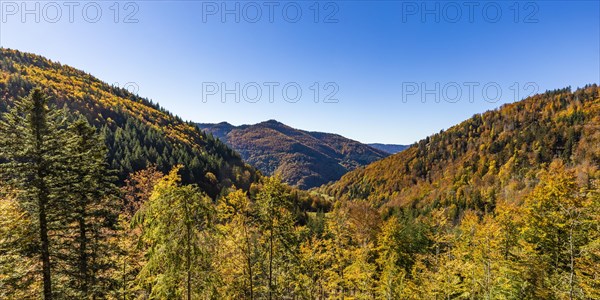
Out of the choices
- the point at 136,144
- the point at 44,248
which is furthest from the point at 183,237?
the point at 136,144

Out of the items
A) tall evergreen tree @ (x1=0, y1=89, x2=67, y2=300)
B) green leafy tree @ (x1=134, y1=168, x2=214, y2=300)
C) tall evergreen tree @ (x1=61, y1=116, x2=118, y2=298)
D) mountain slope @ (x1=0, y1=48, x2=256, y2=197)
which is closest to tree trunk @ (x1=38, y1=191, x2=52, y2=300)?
tall evergreen tree @ (x1=0, y1=89, x2=67, y2=300)

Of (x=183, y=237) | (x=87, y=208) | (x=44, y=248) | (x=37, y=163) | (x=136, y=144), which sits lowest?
(x=44, y=248)

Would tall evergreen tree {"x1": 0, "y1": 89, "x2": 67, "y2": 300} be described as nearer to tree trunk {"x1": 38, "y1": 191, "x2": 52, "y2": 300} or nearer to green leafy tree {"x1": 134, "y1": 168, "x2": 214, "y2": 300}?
tree trunk {"x1": 38, "y1": 191, "x2": 52, "y2": 300}

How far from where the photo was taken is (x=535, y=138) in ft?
615

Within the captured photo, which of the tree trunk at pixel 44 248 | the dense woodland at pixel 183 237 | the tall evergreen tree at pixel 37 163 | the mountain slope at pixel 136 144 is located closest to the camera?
the dense woodland at pixel 183 237

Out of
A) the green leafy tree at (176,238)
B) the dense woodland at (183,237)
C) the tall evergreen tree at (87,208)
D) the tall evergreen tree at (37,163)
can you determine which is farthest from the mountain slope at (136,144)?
the green leafy tree at (176,238)

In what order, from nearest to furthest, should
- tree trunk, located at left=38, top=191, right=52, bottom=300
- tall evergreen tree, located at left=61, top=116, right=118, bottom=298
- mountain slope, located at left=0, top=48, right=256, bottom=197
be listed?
tree trunk, located at left=38, top=191, right=52, bottom=300
tall evergreen tree, located at left=61, top=116, right=118, bottom=298
mountain slope, located at left=0, top=48, right=256, bottom=197

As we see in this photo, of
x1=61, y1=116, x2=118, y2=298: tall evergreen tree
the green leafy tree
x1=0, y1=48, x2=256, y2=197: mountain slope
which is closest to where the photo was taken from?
the green leafy tree

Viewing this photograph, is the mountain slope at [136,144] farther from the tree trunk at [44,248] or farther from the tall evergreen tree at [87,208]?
the tree trunk at [44,248]

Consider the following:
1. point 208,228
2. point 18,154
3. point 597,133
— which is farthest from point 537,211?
point 597,133

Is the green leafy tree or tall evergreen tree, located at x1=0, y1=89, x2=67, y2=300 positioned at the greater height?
tall evergreen tree, located at x1=0, y1=89, x2=67, y2=300

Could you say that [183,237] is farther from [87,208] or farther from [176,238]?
[87,208]

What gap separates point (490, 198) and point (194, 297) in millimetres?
164566

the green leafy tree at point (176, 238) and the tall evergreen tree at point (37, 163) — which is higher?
the tall evergreen tree at point (37, 163)
